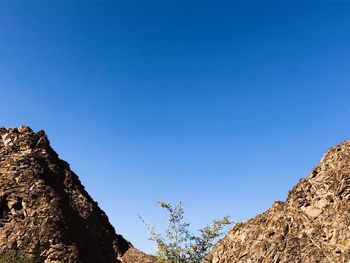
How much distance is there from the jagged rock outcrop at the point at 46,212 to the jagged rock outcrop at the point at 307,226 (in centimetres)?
2836

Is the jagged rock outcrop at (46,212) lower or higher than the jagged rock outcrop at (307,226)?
higher

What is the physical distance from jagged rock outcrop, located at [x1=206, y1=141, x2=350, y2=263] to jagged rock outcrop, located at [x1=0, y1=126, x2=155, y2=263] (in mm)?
28361

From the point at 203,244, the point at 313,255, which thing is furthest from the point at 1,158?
the point at 313,255

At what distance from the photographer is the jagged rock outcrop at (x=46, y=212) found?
196 ft

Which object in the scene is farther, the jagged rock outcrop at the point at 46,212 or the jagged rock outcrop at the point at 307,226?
the jagged rock outcrop at the point at 46,212

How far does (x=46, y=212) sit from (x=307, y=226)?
42.8 m

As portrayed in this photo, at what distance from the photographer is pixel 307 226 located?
122 feet

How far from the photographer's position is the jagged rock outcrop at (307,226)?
3416 cm

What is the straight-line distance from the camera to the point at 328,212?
36.5 metres

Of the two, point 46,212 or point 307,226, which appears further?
point 46,212

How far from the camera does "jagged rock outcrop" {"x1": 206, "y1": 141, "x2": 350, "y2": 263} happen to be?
34.2 m

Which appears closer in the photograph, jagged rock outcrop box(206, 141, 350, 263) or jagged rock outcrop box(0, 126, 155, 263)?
jagged rock outcrop box(206, 141, 350, 263)

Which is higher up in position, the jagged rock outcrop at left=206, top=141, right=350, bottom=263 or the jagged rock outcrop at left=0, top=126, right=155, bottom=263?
the jagged rock outcrop at left=0, top=126, right=155, bottom=263

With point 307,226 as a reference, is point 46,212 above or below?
above
